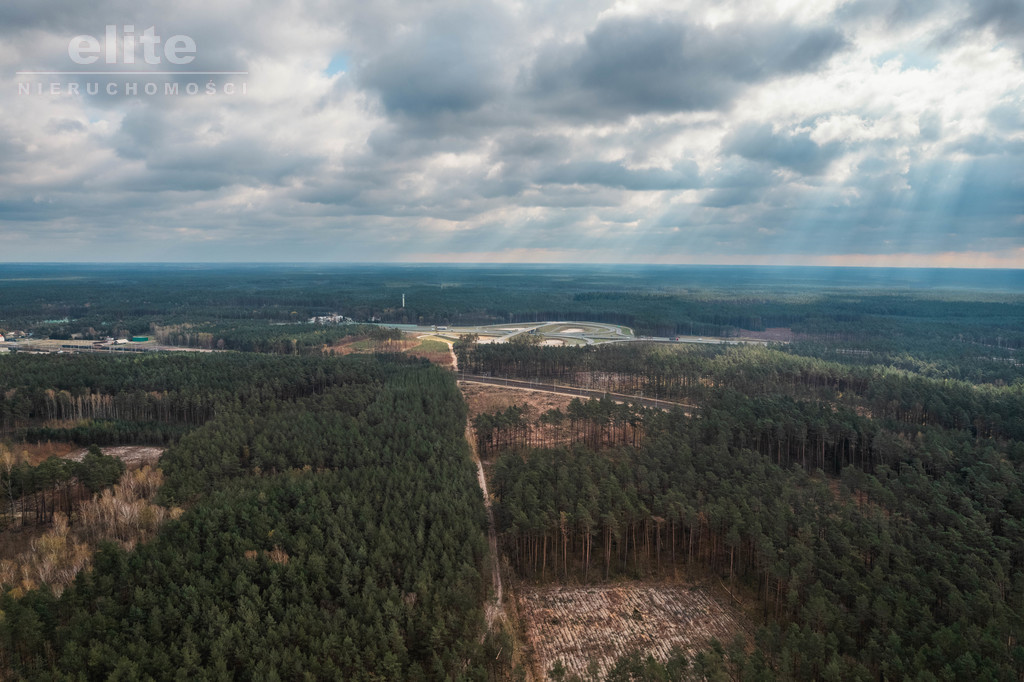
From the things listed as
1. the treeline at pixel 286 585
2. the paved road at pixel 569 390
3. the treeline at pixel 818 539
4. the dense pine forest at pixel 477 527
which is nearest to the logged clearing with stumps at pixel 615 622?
the dense pine forest at pixel 477 527

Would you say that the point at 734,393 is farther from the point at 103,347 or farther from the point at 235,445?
the point at 103,347

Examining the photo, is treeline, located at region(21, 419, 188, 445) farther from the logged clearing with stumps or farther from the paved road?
the logged clearing with stumps

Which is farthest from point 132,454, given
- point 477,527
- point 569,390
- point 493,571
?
point 569,390

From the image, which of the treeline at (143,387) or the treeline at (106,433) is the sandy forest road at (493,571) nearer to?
the treeline at (143,387)

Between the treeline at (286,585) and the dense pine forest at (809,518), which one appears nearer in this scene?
the treeline at (286,585)

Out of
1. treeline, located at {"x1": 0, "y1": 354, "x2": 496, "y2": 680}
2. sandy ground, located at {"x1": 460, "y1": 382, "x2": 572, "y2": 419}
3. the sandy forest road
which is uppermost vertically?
treeline, located at {"x1": 0, "y1": 354, "x2": 496, "y2": 680}

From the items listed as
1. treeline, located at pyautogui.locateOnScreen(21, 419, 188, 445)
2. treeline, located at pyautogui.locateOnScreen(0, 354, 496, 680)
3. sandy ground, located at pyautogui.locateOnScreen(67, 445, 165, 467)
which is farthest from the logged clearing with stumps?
treeline, located at pyautogui.locateOnScreen(21, 419, 188, 445)
